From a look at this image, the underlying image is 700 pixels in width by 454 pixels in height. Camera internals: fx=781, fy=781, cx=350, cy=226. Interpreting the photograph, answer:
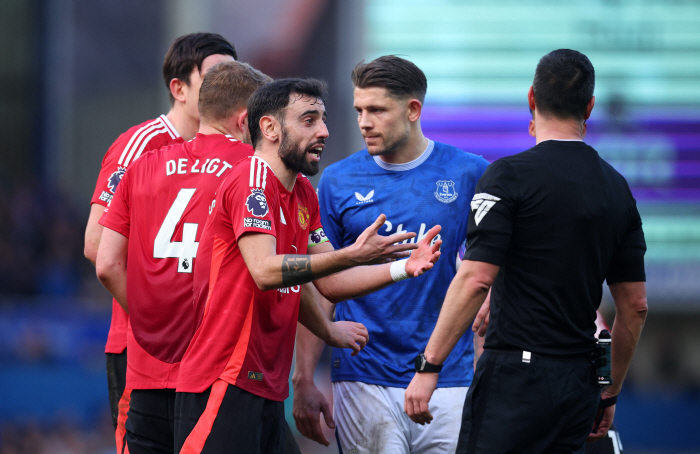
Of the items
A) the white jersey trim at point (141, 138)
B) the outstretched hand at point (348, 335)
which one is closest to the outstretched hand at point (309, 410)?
the outstretched hand at point (348, 335)

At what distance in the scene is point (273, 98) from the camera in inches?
155

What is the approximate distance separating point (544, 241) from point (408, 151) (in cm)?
141

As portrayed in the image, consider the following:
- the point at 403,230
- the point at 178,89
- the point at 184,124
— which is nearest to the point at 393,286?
the point at 403,230

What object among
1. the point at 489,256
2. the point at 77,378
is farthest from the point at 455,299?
the point at 77,378

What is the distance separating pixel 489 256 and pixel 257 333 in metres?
1.11

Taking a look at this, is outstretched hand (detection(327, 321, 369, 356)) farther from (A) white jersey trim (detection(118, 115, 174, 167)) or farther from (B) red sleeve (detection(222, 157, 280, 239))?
(A) white jersey trim (detection(118, 115, 174, 167))

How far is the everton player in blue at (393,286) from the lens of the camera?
14.6 ft

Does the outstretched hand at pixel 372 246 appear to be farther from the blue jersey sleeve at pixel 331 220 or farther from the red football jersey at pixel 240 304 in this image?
the blue jersey sleeve at pixel 331 220

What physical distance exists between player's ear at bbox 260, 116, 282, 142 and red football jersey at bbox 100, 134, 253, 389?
0.32 m

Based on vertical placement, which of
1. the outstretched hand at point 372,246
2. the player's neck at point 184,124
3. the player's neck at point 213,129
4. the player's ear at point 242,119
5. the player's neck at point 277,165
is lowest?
the outstretched hand at point 372,246

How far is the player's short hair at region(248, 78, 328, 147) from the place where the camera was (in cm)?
392

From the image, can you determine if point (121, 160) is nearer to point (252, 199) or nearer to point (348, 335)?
point (252, 199)

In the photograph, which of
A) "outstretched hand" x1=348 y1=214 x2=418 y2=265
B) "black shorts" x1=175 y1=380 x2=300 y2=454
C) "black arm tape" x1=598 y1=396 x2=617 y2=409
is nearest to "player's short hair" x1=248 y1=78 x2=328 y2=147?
"outstretched hand" x1=348 y1=214 x2=418 y2=265

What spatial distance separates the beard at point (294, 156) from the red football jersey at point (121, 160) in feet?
4.33
